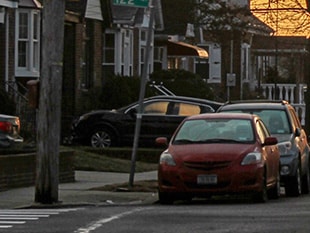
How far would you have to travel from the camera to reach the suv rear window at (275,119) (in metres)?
22.1

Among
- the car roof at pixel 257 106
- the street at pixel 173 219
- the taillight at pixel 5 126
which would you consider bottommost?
the street at pixel 173 219

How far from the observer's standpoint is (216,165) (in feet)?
59.1

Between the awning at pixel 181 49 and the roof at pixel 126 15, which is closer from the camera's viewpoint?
the roof at pixel 126 15

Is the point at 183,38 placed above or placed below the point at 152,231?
above

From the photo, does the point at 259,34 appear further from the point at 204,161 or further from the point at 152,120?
the point at 204,161

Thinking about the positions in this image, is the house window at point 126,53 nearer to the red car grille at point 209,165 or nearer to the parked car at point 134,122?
the parked car at point 134,122

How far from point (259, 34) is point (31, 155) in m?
43.1

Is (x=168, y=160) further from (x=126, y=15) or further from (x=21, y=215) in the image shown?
(x=126, y=15)

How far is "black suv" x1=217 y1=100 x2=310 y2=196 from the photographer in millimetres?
21122

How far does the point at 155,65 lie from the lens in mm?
52281

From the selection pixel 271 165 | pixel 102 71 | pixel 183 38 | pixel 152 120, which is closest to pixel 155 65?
pixel 183 38

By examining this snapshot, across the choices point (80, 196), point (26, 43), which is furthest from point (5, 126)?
point (26, 43)

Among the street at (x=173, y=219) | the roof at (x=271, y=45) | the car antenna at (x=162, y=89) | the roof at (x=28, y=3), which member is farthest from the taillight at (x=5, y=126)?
the roof at (x=271, y=45)

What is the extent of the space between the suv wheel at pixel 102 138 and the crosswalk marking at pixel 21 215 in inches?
628
